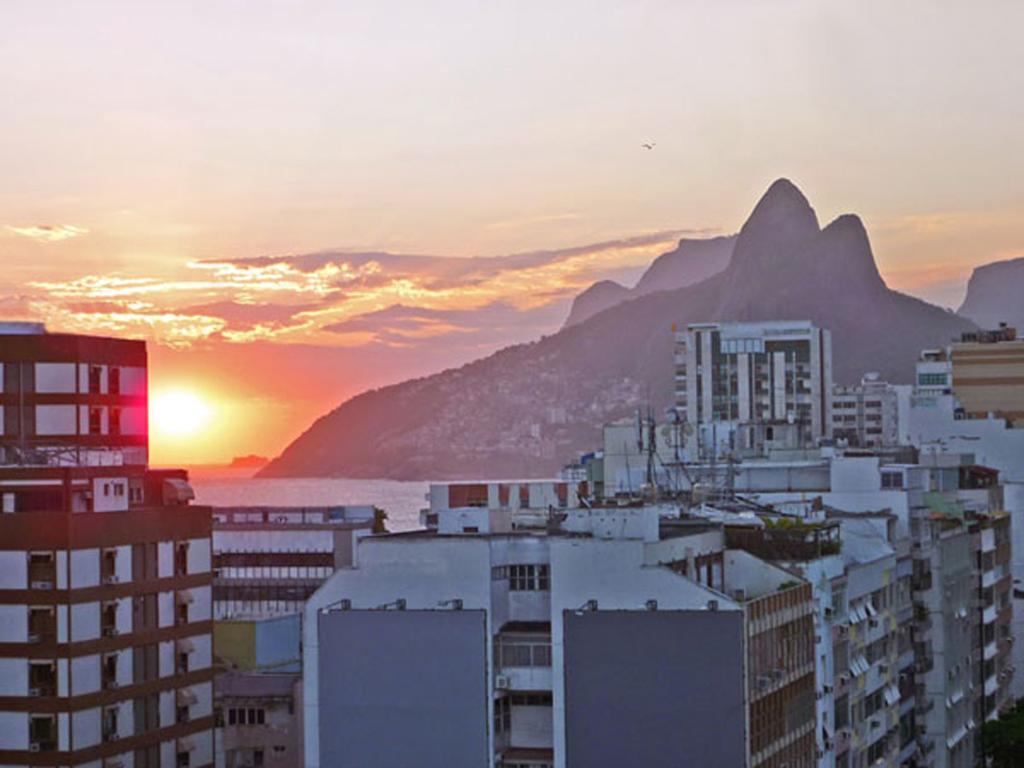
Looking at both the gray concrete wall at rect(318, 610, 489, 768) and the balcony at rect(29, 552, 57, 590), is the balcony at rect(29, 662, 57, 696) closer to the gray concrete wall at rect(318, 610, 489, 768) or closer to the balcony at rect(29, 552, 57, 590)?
the balcony at rect(29, 552, 57, 590)

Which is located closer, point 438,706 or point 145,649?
point 438,706

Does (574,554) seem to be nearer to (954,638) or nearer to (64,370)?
(64,370)

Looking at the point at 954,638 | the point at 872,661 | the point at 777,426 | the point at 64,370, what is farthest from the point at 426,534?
the point at 777,426

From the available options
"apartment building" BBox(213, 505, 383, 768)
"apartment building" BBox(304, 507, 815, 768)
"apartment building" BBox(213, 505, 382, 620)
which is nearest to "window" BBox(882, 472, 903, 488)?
"apartment building" BBox(213, 505, 383, 768)

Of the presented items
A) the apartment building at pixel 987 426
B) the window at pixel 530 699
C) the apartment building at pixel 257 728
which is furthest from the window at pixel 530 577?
the apartment building at pixel 987 426

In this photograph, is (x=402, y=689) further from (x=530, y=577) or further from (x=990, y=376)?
(x=990, y=376)

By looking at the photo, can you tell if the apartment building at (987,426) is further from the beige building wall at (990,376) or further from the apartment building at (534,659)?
the apartment building at (534,659)
